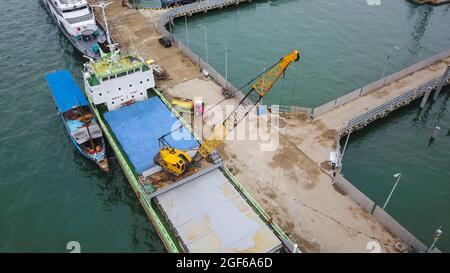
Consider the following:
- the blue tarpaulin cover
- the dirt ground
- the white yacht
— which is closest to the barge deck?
the blue tarpaulin cover

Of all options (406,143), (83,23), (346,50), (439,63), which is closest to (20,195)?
(83,23)

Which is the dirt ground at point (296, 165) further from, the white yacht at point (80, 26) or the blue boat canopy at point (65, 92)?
the white yacht at point (80, 26)

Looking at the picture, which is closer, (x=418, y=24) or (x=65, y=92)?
(x=65, y=92)

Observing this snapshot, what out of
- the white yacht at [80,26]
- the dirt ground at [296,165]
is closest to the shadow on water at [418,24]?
the dirt ground at [296,165]

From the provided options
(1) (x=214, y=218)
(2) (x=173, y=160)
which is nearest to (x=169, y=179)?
(2) (x=173, y=160)

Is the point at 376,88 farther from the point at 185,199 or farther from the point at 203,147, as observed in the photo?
the point at 185,199

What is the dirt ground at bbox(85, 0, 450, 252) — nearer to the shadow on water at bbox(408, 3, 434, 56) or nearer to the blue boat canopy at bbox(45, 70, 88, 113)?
the blue boat canopy at bbox(45, 70, 88, 113)
